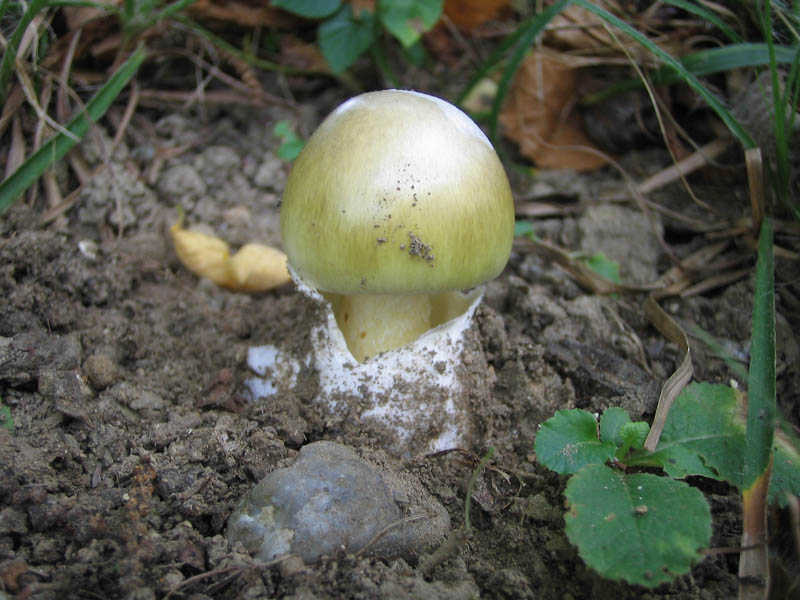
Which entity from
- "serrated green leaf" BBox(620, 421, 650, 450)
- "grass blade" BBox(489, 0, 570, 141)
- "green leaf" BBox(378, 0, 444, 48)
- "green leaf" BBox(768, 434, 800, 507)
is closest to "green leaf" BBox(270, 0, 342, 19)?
"green leaf" BBox(378, 0, 444, 48)

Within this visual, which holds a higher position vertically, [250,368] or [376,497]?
[376,497]

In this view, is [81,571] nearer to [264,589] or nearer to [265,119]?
[264,589]

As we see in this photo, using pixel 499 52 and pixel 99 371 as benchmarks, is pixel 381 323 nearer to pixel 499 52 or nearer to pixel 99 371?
pixel 99 371

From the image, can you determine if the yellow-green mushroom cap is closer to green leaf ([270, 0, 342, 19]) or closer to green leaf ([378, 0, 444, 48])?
green leaf ([378, 0, 444, 48])

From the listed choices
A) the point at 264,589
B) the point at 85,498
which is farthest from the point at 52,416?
the point at 264,589

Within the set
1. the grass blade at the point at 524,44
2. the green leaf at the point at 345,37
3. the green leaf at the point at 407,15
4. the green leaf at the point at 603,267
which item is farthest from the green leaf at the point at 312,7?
the green leaf at the point at 603,267

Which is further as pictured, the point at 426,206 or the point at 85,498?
the point at 426,206

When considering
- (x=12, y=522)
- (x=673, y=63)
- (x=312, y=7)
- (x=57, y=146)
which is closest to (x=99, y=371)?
(x=12, y=522)

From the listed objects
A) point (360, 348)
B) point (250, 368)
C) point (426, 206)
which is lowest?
point (250, 368)

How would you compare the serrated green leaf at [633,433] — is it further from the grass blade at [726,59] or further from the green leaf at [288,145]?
the green leaf at [288,145]
